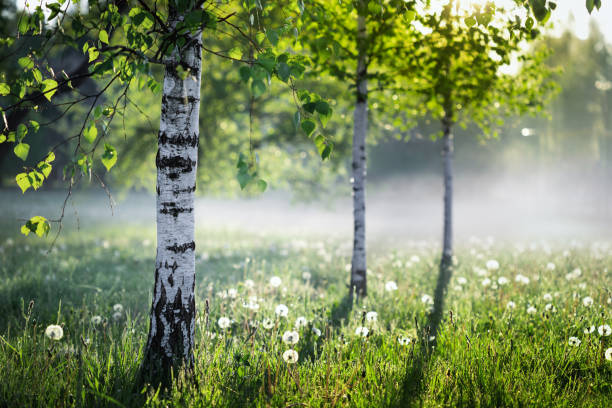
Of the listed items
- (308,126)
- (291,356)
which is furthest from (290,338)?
(308,126)

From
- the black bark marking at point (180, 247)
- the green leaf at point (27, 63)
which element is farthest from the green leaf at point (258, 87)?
the green leaf at point (27, 63)

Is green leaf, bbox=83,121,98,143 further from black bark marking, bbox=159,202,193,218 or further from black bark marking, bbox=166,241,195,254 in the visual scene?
black bark marking, bbox=166,241,195,254

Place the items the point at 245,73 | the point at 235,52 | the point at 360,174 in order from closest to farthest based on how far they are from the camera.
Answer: the point at 245,73 → the point at 235,52 → the point at 360,174

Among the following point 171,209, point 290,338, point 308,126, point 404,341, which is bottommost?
point 404,341

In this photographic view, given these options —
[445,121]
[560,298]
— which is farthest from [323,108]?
[445,121]

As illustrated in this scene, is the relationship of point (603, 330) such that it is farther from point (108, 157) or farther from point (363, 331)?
point (108, 157)

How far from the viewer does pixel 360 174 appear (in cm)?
539

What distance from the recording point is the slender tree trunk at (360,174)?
539 centimetres

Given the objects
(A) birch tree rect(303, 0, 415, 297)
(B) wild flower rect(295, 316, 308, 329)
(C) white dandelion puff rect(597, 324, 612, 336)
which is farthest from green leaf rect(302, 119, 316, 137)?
(A) birch tree rect(303, 0, 415, 297)

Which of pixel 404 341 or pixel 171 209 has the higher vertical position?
pixel 171 209

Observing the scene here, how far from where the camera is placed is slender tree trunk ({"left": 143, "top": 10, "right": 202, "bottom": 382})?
2.61 meters

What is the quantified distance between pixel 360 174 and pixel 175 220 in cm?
338

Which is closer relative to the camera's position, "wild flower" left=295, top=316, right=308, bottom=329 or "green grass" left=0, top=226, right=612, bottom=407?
"green grass" left=0, top=226, right=612, bottom=407

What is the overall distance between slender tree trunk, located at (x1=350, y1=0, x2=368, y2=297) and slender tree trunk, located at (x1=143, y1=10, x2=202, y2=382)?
3.14 m
